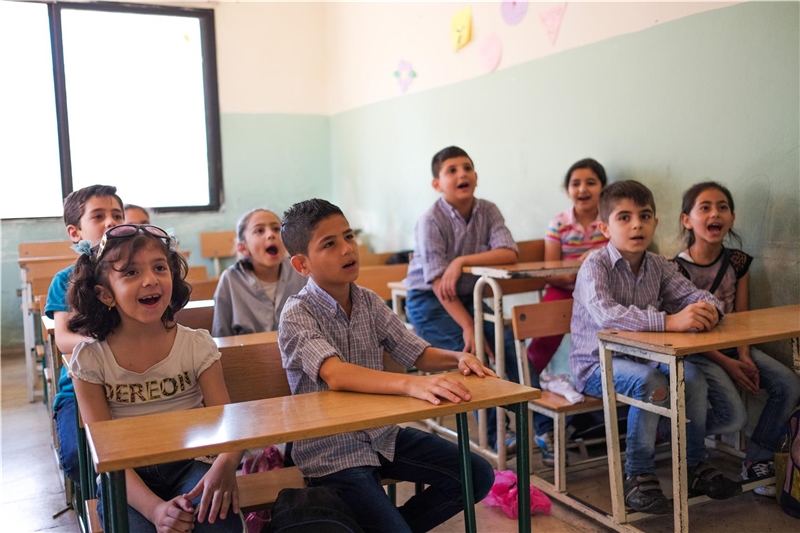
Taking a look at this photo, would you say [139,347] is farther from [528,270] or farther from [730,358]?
[730,358]

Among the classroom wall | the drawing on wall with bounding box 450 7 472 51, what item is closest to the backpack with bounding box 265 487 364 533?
the drawing on wall with bounding box 450 7 472 51

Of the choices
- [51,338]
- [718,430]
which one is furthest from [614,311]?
[51,338]

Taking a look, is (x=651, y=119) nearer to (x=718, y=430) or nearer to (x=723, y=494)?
(x=718, y=430)

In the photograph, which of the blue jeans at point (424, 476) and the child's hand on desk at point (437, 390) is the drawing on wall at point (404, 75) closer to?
the blue jeans at point (424, 476)

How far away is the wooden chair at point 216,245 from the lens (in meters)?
6.03

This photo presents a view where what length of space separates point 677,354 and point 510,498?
33.9 inches

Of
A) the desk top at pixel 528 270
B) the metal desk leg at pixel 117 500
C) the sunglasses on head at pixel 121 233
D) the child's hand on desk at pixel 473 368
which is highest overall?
the sunglasses on head at pixel 121 233

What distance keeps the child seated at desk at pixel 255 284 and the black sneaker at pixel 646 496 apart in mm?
1333

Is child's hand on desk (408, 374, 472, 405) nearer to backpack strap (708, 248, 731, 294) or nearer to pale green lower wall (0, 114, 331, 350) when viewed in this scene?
backpack strap (708, 248, 731, 294)

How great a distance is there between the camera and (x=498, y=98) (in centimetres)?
402

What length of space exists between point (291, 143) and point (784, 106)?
14.5 feet

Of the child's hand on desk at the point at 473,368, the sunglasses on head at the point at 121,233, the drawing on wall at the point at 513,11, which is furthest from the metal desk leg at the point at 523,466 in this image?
the drawing on wall at the point at 513,11

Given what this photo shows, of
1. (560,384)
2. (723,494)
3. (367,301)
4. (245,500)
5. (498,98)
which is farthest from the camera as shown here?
(498,98)

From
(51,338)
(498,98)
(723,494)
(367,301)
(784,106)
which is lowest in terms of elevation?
(723,494)
